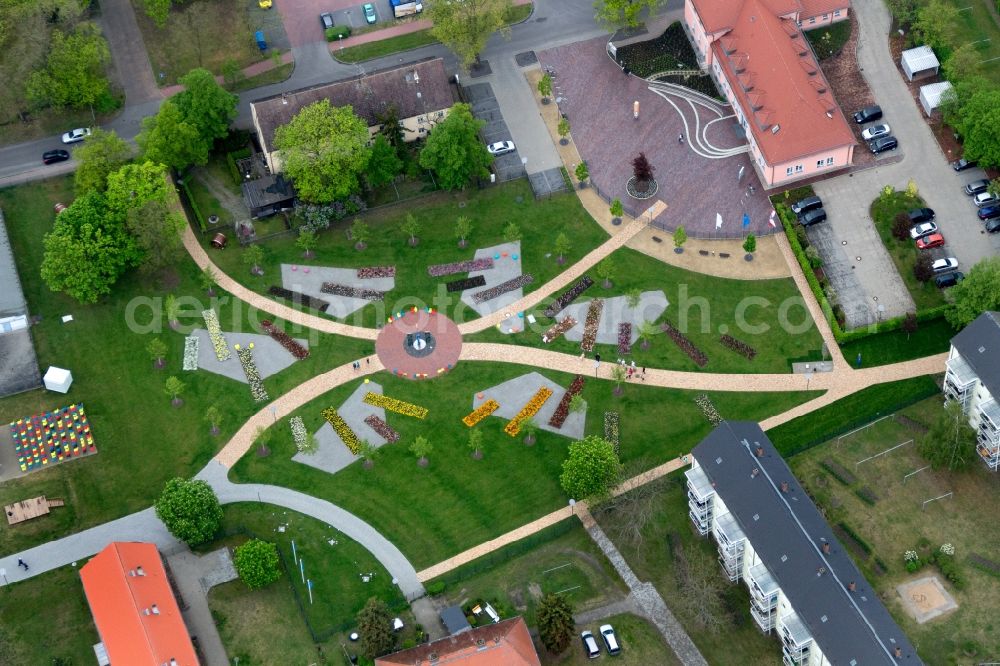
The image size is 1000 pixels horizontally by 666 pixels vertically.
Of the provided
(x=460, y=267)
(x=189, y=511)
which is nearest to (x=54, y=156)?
(x=460, y=267)

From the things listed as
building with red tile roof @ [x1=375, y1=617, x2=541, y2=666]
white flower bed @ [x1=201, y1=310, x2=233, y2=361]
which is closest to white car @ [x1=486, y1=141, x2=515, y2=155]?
white flower bed @ [x1=201, y1=310, x2=233, y2=361]

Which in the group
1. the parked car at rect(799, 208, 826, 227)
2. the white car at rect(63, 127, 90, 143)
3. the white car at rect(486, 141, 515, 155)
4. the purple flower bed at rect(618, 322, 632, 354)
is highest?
the white car at rect(63, 127, 90, 143)

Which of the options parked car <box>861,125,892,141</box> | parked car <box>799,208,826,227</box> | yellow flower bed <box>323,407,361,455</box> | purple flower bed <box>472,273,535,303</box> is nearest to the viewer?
yellow flower bed <box>323,407,361,455</box>

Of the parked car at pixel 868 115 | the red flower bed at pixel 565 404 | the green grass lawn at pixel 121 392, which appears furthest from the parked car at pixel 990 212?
the green grass lawn at pixel 121 392

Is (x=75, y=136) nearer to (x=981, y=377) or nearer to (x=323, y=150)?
(x=323, y=150)

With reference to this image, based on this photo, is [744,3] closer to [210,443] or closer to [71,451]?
[210,443]

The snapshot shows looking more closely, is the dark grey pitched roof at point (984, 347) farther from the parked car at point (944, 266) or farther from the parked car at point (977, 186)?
the parked car at point (977, 186)

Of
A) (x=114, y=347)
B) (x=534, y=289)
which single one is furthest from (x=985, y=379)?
(x=114, y=347)

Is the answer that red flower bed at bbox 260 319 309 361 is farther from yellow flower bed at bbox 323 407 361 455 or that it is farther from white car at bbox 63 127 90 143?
white car at bbox 63 127 90 143
